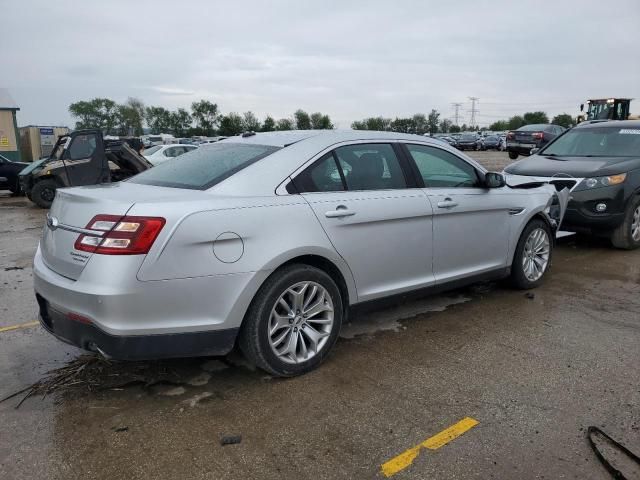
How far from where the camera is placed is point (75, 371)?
3.64 meters

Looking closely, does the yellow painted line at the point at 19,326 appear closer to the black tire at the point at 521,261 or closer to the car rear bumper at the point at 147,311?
the car rear bumper at the point at 147,311

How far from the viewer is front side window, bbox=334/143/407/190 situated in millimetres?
3945

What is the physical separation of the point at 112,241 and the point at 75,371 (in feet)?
4.03

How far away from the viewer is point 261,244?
3.26 m

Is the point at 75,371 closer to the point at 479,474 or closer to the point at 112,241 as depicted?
the point at 112,241

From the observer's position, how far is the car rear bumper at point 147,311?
291cm

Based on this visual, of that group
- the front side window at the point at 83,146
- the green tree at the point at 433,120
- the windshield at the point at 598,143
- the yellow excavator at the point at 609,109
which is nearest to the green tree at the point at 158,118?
the green tree at the point at 433,120

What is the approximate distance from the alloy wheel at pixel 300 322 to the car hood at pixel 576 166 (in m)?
5.05

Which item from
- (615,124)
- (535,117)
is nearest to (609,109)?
(615,124)

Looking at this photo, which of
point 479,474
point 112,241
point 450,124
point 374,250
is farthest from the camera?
point 450,124

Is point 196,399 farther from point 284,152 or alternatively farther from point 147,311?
point 284,152

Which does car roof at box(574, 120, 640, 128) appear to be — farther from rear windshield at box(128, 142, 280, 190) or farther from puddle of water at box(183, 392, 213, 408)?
puddle of water at box(183, 392, 213, 408)

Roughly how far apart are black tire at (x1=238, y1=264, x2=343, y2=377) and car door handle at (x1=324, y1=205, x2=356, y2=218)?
0.37m

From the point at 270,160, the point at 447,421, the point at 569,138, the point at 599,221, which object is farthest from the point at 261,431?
the point at 569,138
